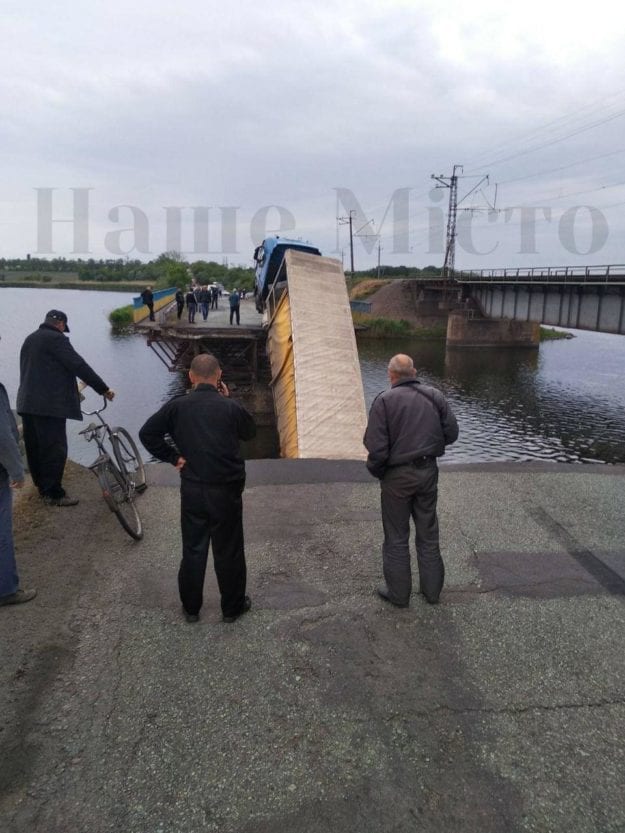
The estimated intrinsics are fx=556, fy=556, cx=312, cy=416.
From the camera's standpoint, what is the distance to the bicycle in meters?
5.22

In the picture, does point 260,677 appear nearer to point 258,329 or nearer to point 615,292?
point 258,329

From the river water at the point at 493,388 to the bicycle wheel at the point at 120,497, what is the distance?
13.4 meters

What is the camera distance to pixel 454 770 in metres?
2.77

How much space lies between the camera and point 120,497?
5668mm

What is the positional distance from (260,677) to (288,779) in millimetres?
773

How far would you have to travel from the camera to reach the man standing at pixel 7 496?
3.98m

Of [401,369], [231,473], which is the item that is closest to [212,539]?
[231,473]

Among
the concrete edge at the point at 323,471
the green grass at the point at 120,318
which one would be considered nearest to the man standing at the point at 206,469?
the concrete edge at the point at 323,471

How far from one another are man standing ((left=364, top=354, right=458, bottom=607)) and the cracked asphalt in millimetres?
289

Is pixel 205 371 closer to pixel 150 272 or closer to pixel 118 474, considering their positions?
pixel 118 474

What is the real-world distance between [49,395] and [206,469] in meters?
2.84

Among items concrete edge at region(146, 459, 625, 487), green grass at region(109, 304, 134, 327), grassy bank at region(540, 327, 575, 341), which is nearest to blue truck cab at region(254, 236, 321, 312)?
concrete edge at region(146, 459, 625, 487)

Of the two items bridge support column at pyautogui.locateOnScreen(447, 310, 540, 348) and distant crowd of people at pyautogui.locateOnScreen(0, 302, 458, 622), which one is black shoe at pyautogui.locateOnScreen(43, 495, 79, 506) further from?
bridge support column at pyautogui.locateOnScreen(447, 310, 540, 348)

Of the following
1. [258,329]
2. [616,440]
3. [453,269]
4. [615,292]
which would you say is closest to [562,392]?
[615,292]
